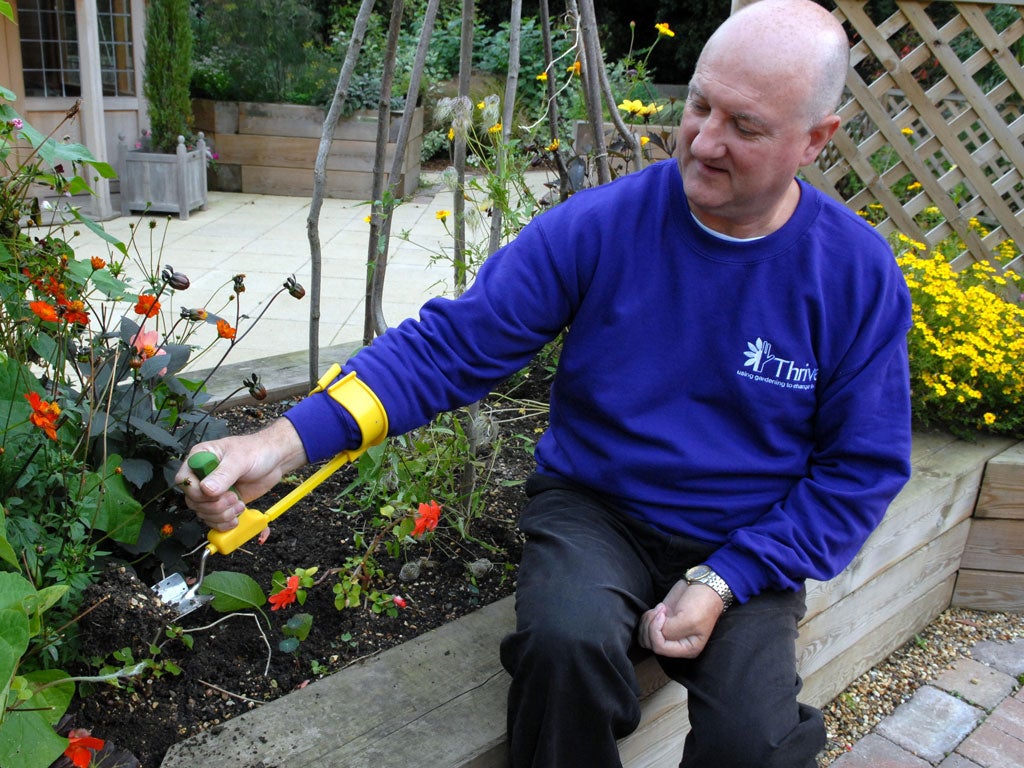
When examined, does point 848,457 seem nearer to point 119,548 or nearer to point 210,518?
point 210,518

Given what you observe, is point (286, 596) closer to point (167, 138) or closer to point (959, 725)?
point (959, 725)

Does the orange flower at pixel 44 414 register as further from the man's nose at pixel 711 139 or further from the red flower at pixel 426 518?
the man's nose at pixel 711 139

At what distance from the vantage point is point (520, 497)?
2461 millimetres

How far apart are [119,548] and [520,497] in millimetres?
1041

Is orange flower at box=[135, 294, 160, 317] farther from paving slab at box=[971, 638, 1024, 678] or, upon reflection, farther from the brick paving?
paving slab at box=[971, 638, 1024, 678]

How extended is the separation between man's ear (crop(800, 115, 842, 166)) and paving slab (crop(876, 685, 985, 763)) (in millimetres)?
1465

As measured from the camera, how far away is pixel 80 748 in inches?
47.3

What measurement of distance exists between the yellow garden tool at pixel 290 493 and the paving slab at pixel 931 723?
1.58 meters

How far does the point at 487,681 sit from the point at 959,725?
137 centimetres

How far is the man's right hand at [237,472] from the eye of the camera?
1333mm

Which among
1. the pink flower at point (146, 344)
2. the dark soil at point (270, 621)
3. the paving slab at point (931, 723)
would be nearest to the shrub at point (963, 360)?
the paving slab at point (931, 723)

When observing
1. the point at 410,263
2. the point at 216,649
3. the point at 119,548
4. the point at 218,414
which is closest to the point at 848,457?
the point at 216,649

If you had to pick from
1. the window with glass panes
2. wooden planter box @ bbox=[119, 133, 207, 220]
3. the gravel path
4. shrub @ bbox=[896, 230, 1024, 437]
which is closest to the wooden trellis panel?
shrub @ bbox=[896, 230, 1024, 437]

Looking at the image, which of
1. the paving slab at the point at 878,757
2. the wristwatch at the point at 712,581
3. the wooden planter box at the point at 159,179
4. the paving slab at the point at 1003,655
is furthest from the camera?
the wooden planter box at the point at 159,179
